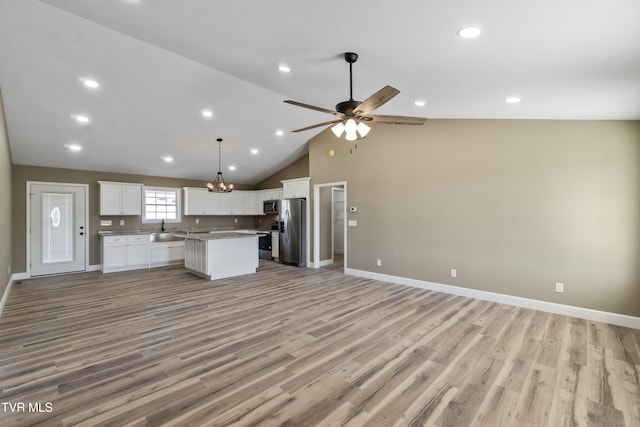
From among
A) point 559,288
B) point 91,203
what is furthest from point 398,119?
point 91,203

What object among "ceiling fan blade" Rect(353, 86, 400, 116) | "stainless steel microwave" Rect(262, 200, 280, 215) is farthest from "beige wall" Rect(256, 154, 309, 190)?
"ceiling fan blade" Rect(353, 86, 400, 116)

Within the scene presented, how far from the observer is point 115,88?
4.24 metres

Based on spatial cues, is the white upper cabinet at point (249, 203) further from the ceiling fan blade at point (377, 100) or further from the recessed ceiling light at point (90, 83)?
the ceiling fan blade at point (377, 100)

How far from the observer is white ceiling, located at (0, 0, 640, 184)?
6.48ft

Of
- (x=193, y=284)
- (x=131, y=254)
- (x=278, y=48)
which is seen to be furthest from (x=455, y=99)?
(x=131, y=254)

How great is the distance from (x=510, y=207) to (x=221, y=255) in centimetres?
520

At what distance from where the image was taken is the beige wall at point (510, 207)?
11.8 ft

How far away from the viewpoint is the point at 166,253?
7613 millimetres

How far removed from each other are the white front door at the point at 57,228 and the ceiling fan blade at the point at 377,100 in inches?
282

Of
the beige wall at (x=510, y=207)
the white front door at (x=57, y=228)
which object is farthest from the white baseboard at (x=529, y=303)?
the white front door at (x=57, y=228)

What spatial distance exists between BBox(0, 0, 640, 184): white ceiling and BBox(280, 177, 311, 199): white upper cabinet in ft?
6.43

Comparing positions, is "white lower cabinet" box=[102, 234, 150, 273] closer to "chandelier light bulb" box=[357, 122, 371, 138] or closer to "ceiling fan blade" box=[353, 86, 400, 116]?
"chandelier light bulb" box=[357, 122, 371, 138]

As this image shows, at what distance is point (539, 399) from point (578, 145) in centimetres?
Answer: 326

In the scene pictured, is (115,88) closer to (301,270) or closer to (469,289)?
(301,270)
